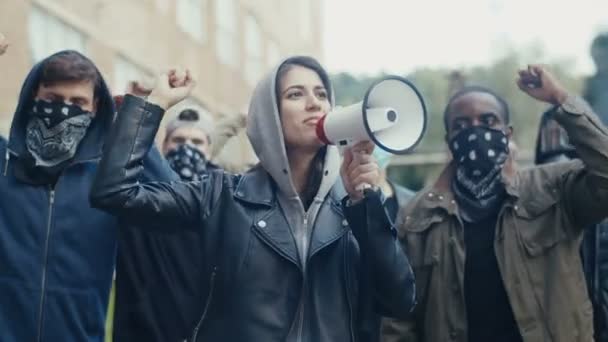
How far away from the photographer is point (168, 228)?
3.54 m

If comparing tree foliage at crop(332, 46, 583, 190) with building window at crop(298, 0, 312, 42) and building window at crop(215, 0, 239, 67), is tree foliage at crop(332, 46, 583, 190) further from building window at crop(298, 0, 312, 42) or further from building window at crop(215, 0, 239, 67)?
building window at crop(215, 0, 239, 67)

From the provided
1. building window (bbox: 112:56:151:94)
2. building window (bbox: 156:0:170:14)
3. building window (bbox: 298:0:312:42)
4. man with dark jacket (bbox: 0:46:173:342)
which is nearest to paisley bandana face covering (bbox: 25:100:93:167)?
man with dark jacket (bbox: 0:46:173:342)

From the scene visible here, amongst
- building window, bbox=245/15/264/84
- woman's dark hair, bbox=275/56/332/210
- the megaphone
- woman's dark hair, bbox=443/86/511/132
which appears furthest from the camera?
building window, bbox=245/15/264/84

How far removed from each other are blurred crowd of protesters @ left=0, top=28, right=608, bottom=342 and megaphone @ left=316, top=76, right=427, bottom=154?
3.9 inches

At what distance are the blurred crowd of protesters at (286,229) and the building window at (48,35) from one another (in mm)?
5774

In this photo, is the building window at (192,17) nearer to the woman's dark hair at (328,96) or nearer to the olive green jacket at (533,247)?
the olive green jacket at (533,247)

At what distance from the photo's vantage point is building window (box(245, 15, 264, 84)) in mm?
20594

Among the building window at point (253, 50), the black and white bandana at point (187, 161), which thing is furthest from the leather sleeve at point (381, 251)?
the building window at point (253, 50)

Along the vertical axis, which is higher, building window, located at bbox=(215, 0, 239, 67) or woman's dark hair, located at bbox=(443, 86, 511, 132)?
building window, located at bbox=(215, 0, 239, 67)

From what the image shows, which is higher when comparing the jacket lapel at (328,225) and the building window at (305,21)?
the building window at (305,21)

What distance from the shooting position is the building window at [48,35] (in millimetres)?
9719

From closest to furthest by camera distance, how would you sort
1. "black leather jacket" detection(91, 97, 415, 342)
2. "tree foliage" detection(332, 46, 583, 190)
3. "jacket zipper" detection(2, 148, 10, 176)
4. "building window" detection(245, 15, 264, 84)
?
"black leather jacket" detection(91, 97, 415, 342) → "jacket zipper" detection(2, 148, 10, 176) → "building window" detection(245, 15, 264, 84) → "tree foliage" detection(332, 46, 583, 190)

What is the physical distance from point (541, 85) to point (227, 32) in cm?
1530

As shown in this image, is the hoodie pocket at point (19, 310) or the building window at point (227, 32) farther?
the building window at point (227, 32)
